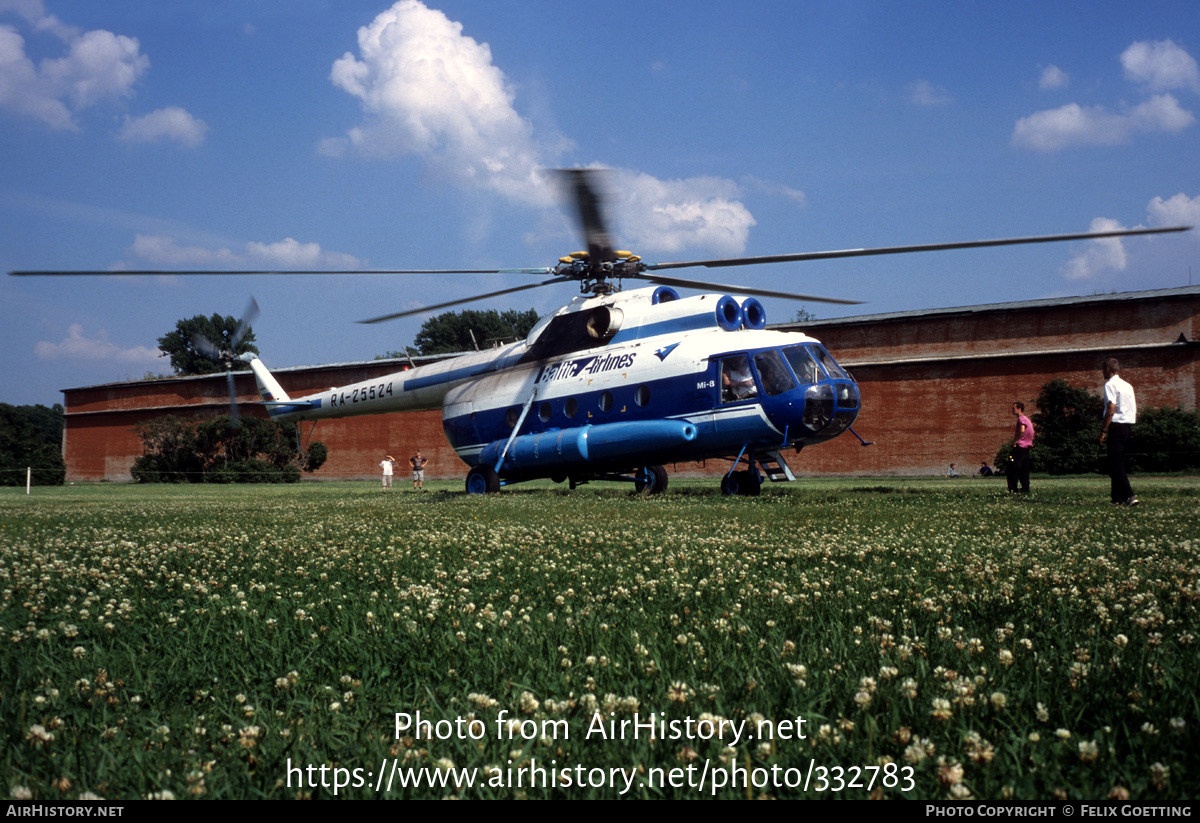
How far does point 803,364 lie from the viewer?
1540 centimetres

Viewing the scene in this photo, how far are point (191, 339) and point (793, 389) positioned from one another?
100 metres

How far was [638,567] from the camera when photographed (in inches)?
221

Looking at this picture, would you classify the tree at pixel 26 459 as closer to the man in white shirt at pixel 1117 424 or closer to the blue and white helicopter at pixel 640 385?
the blue and white helicopter at pixel 640 385

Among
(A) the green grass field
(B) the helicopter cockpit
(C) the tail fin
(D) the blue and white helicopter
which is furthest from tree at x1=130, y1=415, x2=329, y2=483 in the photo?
(A) the green grass field

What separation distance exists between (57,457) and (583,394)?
46.3m

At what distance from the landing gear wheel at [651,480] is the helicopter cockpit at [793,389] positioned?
356 centimetres

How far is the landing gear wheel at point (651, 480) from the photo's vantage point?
1834cm

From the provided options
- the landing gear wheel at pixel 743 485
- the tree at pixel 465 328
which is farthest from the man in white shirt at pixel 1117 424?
the tree at pixel 465 328

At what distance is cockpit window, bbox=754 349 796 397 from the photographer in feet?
49.5

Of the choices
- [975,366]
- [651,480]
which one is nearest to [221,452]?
[651,480]

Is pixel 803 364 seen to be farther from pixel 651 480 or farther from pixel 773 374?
pixel 651 480

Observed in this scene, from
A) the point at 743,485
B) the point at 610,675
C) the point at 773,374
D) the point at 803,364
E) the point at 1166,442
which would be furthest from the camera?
the point at 1166,442

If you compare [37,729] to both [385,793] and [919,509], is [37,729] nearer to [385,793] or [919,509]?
[385,793]

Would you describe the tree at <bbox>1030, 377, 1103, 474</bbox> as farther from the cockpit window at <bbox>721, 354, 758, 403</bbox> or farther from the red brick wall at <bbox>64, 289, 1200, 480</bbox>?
the cockpit window at <bbox>721, 354, 758, 403</bbox>
